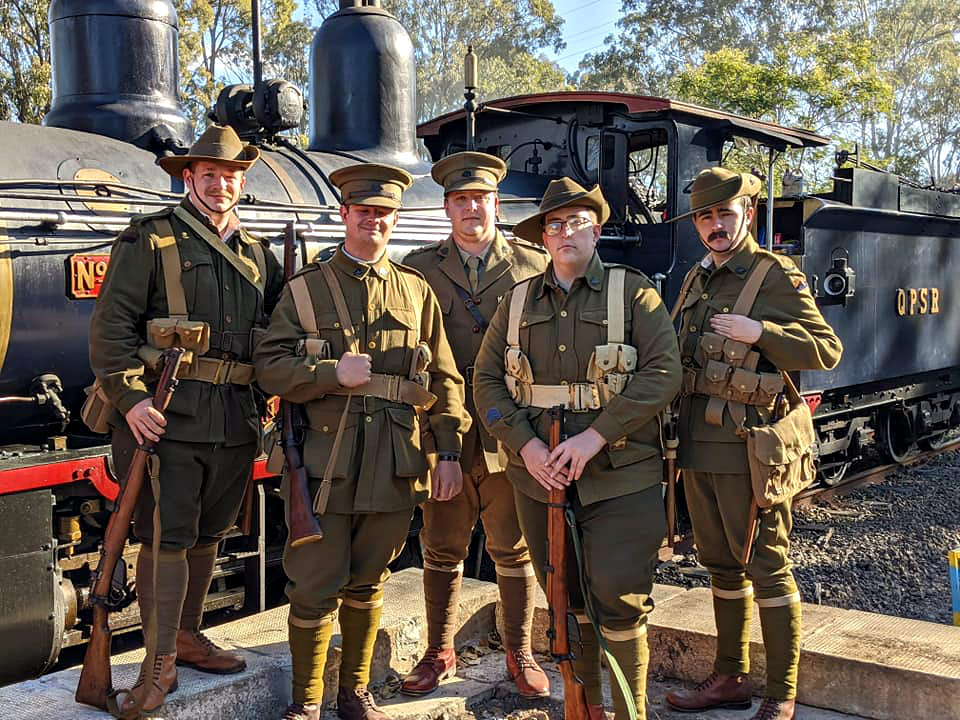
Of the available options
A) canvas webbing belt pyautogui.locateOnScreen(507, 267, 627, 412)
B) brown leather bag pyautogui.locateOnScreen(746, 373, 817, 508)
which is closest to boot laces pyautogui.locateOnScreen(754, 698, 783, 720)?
brown leather bag pyautogui.locateOnScreen(746, 373, 817, 508)

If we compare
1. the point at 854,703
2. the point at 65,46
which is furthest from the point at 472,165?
the point at 65,46

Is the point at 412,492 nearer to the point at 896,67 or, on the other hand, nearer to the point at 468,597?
the point at 468,597

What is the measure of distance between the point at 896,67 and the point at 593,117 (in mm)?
34145

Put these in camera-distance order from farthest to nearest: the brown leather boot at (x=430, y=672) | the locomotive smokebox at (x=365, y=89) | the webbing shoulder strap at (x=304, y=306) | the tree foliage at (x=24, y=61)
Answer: the tree foliage at (x=24, y=61), the locomotive smokebox at (x=365, y=89), the brown leather boot at (x=430, y=672), the webbing shoulder strap at (x=304, y=306)

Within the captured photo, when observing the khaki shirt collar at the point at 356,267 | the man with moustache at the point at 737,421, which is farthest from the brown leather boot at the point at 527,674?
the khaki shirt collar at the point at 356,267

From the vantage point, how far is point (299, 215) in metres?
4.96

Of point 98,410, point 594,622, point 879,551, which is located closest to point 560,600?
point 594,622

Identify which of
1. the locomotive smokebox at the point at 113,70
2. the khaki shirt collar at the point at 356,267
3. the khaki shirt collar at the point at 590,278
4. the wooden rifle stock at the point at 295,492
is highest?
the locomotive smokebox at the point at 113,70

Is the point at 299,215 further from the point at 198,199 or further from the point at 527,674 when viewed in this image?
the point at 527,674

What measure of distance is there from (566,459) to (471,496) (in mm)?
851

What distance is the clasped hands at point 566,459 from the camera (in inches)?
115

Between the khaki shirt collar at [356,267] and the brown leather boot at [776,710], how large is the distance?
184 cm

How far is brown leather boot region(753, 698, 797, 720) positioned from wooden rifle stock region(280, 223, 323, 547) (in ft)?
4.96

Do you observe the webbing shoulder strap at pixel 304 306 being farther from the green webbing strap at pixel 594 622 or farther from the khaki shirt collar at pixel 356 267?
the green webbing strap at pixel 594 622
